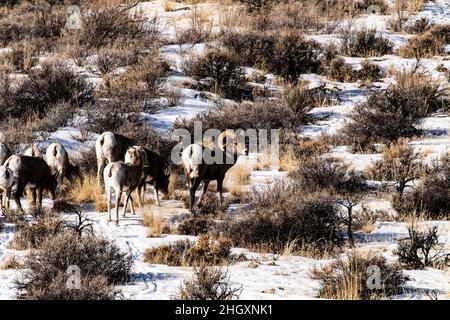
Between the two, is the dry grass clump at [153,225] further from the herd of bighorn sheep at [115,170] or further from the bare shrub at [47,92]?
the bare shrub at [47,92]

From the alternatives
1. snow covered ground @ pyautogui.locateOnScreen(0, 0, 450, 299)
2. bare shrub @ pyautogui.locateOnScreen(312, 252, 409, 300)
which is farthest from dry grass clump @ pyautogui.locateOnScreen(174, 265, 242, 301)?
bare shrub @ pyautogui.locateOnScreen(312, 252, 409, 300)

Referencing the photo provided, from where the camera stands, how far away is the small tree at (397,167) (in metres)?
16.6

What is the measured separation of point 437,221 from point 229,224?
11.9 feet

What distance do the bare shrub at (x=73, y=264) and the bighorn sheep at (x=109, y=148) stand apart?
15.5ft

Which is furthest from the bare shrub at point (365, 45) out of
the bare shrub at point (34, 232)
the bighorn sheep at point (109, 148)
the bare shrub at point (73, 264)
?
the bare shrub at point (73, 264)

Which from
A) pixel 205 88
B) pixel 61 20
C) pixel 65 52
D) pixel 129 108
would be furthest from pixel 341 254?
pixel 61 20

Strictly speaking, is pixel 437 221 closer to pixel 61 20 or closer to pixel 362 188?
pixel 362 188

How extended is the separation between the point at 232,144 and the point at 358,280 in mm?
6895

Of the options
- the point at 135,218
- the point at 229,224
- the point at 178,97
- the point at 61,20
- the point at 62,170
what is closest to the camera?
the point at 229,224

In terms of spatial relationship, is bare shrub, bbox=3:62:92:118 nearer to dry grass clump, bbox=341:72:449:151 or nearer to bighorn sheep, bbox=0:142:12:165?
bighorn sheep, bbox=0:142:12:165

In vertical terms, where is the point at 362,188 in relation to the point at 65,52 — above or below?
below

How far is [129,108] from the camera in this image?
20562 millimetres

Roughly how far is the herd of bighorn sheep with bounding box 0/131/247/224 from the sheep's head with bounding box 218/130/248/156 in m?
0.03

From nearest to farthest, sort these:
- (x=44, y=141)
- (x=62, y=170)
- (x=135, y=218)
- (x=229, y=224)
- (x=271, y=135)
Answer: (x=229, y=224)
(x=135, y=218)
(x=62, y=170)
(x=44, y=141)
(x=271, y=135)
